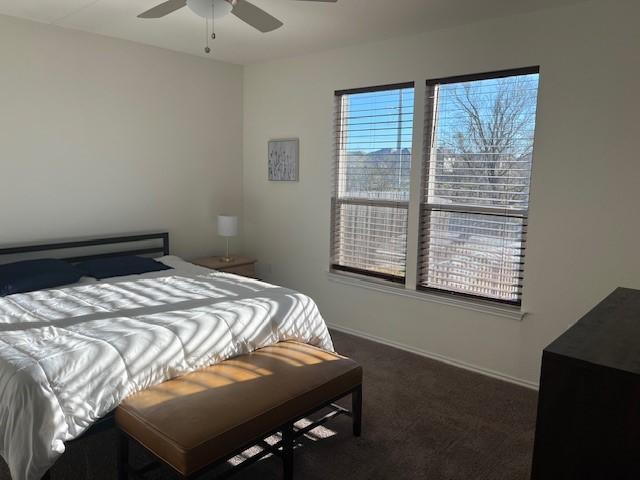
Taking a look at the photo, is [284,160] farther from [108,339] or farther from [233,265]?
[108,339]

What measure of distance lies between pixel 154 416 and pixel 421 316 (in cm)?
238

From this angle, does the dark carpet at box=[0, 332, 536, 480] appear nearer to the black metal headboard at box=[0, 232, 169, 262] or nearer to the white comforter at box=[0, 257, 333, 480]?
the white comforter at box=[0, 257, 333, 480]

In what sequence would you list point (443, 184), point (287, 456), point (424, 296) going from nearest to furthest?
point (287, 456) → point (443, 184) → point (424, 296)

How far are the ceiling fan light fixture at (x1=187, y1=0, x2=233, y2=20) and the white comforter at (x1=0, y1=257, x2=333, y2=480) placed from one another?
5.28ft

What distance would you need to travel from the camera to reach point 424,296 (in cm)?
375

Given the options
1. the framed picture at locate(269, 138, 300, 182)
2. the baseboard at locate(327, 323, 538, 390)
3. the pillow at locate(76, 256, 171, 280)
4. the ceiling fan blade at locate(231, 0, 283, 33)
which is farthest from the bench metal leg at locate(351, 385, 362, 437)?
the framed picture at locate(269, 138, 300, 182)

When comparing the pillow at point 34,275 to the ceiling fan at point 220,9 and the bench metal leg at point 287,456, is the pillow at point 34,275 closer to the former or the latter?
the ceiling fan at point 220,9

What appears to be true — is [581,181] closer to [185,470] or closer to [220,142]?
[185,470]

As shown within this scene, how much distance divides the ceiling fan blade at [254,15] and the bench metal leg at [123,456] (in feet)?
7.12

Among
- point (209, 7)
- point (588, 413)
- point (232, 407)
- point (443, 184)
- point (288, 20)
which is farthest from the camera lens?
point (443, 184)

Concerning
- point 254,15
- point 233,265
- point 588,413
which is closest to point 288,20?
point 254,15

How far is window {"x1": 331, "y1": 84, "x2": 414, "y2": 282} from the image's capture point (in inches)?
151

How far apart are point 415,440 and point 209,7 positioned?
2561 millimetres

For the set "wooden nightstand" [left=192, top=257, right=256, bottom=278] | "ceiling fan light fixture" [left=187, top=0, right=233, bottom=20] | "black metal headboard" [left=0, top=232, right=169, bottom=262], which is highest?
"ceiling fan light fixture" [left=187, top=0, right=233, bottom=20]
